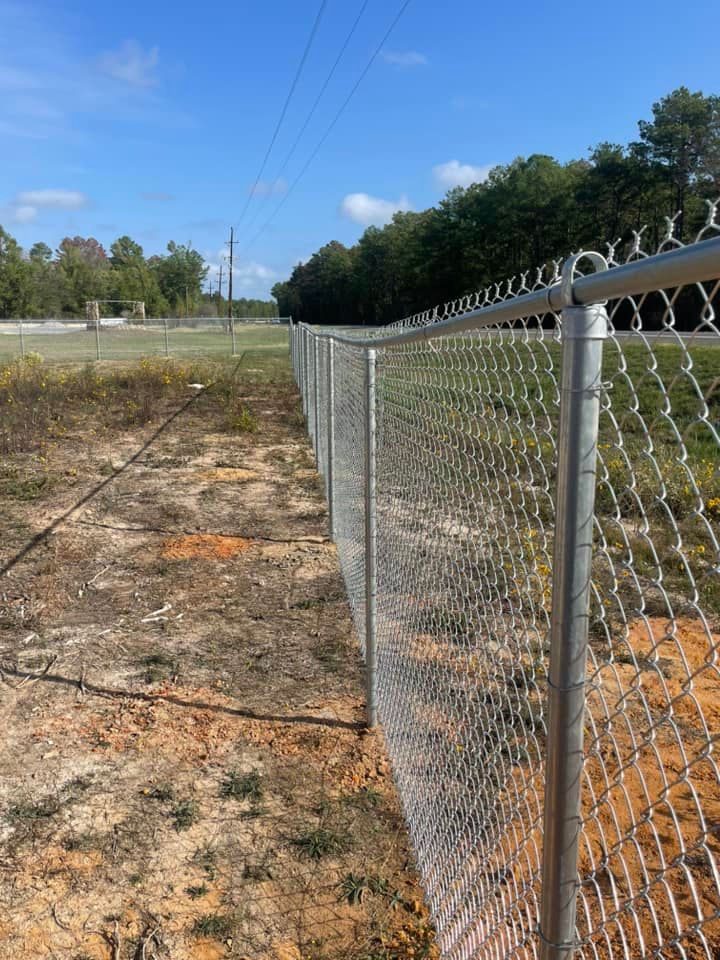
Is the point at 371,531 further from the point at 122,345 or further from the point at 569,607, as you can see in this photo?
the point at 122,345

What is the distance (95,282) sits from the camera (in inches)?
3093

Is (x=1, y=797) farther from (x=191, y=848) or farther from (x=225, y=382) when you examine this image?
(x=225, y=382)

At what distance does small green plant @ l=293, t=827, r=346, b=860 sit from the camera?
9.32ft

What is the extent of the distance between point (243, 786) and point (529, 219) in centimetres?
6292

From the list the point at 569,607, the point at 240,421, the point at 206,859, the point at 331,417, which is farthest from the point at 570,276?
the point at 240,421

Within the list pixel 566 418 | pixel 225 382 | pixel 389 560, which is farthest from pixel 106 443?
pixel 566 418

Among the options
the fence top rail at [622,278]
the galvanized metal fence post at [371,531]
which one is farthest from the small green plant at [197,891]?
the fence top rail at [622,278]

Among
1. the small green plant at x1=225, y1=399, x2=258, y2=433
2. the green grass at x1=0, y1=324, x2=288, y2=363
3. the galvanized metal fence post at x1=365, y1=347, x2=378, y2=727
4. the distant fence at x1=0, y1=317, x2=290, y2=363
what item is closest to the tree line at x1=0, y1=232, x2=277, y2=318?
the distant fence at x1=0, y1=317, x2=290, y2=363

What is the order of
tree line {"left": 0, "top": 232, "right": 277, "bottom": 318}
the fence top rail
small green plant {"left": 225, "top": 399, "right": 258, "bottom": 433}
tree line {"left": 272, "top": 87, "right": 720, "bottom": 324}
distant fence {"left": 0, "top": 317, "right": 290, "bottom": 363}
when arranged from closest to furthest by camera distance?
the fence top rail < small green plant {"left": 225, "top": 399, "right": 258, "bottom": 433} < distant fence {"left": 0, "top": 317, "right": 290, "bottom": 363} < tree line {"left": 272, "top": 87, "right": 720, "bottom": 324} < tree line {"left": 0, "top": 232, "right": 277, "bottom": 318}

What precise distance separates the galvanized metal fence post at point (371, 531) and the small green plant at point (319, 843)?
805 mm

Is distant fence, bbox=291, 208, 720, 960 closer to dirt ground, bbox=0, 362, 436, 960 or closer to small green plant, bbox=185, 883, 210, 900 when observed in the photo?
dirt ground, bbox=0, 362, 436, 960

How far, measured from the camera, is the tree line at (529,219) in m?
42.5

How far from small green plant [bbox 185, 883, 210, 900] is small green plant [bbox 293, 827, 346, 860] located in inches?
14.4

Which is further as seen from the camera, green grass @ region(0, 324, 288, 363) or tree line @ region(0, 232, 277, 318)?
tree line @ region(0, 232, 277, 318)
